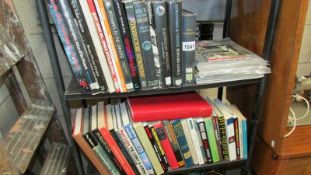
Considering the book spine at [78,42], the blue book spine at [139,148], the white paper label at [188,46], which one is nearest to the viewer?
the book spine at [78,42]

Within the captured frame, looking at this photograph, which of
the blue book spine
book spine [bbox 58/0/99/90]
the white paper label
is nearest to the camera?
book spine [bbox 58/0/99/90]

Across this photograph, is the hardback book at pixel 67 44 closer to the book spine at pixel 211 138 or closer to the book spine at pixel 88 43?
the book spine at pixel 88 43

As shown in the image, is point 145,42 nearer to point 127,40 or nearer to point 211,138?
point 127,40

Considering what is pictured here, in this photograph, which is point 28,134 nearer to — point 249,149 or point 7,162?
point 7,162

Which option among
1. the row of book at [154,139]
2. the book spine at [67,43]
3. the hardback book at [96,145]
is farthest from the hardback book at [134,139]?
the book spine at [67,43]

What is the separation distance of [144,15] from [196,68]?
0.28 meters

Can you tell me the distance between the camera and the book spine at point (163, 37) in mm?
745

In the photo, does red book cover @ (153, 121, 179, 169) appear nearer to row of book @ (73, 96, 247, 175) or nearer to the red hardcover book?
row of book @ (73, 96, 247, 175)

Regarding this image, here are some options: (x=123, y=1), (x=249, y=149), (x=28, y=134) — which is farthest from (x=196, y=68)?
(x=28, y=134)

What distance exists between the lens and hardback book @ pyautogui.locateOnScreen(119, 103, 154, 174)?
3.01 feet

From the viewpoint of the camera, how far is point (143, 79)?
838 mm

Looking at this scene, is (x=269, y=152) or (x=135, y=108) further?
(x=269, y=152)

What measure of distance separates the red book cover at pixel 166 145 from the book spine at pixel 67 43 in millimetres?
306

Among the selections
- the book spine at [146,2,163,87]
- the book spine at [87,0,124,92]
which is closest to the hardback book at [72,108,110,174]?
the book spine at [87,0,124,92]
